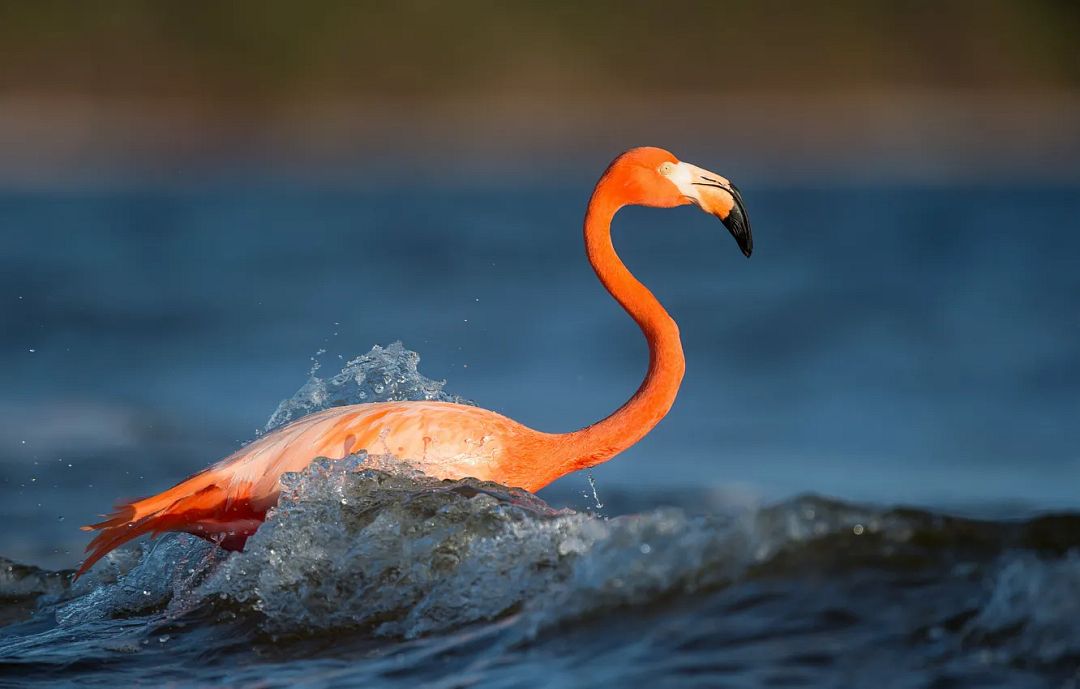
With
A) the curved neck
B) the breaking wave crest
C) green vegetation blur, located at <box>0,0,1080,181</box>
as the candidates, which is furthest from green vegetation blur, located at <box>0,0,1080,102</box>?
the breaking wave crest

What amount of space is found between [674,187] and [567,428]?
336 cm

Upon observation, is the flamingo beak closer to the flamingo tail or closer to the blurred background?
the flamingo tail

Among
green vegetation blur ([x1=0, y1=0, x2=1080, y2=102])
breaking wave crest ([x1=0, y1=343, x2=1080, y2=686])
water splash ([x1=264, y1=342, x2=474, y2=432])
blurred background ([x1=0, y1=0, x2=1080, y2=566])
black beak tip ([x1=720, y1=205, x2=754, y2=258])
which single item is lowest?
breaking wave crest ([x1=0, y1=343, x2=1080, y2=686])

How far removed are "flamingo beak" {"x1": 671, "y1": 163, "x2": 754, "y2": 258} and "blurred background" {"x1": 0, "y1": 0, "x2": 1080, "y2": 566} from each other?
2478 millimetres

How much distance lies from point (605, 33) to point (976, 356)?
2178 centimetres

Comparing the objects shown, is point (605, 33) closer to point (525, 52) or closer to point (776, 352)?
point (525, 52)

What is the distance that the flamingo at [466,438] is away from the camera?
486 cm

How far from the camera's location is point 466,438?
5.02m

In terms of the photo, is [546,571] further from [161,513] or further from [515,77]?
[515,77]

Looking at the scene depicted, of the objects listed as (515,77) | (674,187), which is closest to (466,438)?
(674,187)

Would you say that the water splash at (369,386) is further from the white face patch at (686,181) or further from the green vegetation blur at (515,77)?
the green vegetation blur at (515,77)

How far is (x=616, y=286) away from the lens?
538 cm

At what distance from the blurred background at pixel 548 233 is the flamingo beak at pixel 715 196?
2.48 metres

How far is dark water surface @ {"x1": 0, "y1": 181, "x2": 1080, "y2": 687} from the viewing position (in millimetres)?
3680
